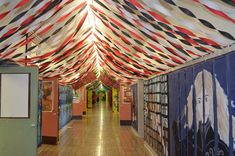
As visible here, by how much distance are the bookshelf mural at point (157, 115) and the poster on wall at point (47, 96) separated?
2922mm

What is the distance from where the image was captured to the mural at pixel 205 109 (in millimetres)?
2893

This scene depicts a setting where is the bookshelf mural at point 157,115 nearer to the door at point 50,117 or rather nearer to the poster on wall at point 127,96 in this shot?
the door at point 50,117

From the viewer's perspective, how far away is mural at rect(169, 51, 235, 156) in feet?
9.49

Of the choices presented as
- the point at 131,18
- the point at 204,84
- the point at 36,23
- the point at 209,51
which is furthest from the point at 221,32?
the point at 36,23

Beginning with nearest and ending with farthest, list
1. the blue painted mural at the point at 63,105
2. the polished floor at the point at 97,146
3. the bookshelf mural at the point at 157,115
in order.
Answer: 1. the bookshelf mural at the point at 157,115
2. the polished floor at the point at 97,146
3. the blue painted mural at the point at 63,105

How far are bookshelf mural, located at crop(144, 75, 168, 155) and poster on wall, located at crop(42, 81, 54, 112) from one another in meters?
2.92

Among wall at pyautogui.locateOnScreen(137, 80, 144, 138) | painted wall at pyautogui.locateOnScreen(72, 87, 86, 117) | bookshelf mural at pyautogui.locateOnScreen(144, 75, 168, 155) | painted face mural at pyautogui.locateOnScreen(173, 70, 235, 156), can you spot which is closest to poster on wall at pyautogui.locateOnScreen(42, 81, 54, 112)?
bookshelf mural at pyautogui.locateOnScreen(144, 75, 168, 155)

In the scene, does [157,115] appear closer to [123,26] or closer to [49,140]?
[123,26]

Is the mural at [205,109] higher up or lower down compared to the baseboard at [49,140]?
higher up

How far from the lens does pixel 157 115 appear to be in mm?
7270

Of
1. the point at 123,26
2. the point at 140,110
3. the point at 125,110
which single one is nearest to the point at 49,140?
the point at 140,110

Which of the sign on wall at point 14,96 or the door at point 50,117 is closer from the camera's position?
the sign on wall at point 14,96

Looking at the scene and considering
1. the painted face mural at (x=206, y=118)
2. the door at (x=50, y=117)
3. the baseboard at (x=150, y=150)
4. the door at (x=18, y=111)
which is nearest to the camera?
the painted face mural at (x=206, y=118)

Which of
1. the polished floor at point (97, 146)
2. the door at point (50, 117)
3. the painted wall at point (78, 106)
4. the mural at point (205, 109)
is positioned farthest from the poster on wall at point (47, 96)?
the painted wall at point (78, 106)
